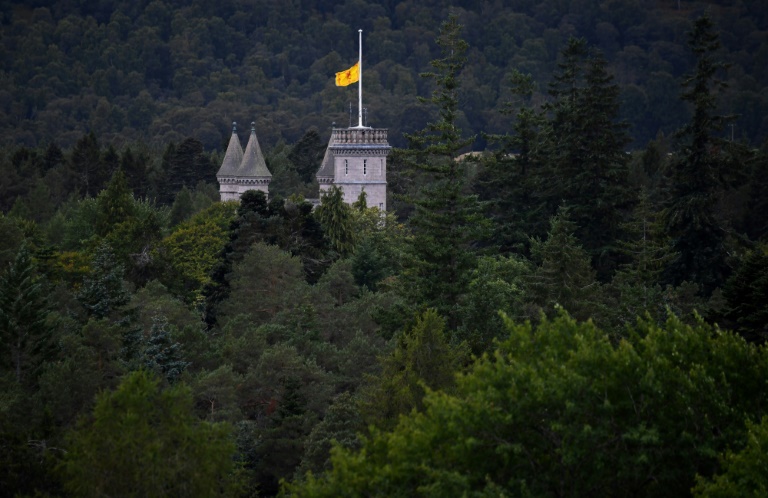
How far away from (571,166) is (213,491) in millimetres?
36056

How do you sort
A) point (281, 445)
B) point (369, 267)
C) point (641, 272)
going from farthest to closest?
point (369, 267) → point (641, 272) → point (281, 445)

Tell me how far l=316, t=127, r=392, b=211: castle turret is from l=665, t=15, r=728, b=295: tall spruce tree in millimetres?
23976

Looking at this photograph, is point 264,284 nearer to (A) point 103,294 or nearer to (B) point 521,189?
(A) point 103,294

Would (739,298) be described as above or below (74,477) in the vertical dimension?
above

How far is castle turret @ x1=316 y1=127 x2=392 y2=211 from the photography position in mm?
76625

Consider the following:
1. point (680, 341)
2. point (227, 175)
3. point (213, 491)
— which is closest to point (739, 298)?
point (680, 341)

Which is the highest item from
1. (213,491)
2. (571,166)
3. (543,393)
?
(571,166)

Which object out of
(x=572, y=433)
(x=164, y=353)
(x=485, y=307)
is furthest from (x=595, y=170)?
(x=572, y=433)

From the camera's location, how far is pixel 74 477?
85.9 feet

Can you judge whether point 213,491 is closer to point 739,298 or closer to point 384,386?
point 384,386

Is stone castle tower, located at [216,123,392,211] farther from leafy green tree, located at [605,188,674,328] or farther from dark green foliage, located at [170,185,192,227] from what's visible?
leafy green tree, located at [605,188,674,328]

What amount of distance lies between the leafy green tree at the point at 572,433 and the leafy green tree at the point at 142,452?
2.49 m

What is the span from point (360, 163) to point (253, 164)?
8.78 m

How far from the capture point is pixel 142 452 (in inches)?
1007
